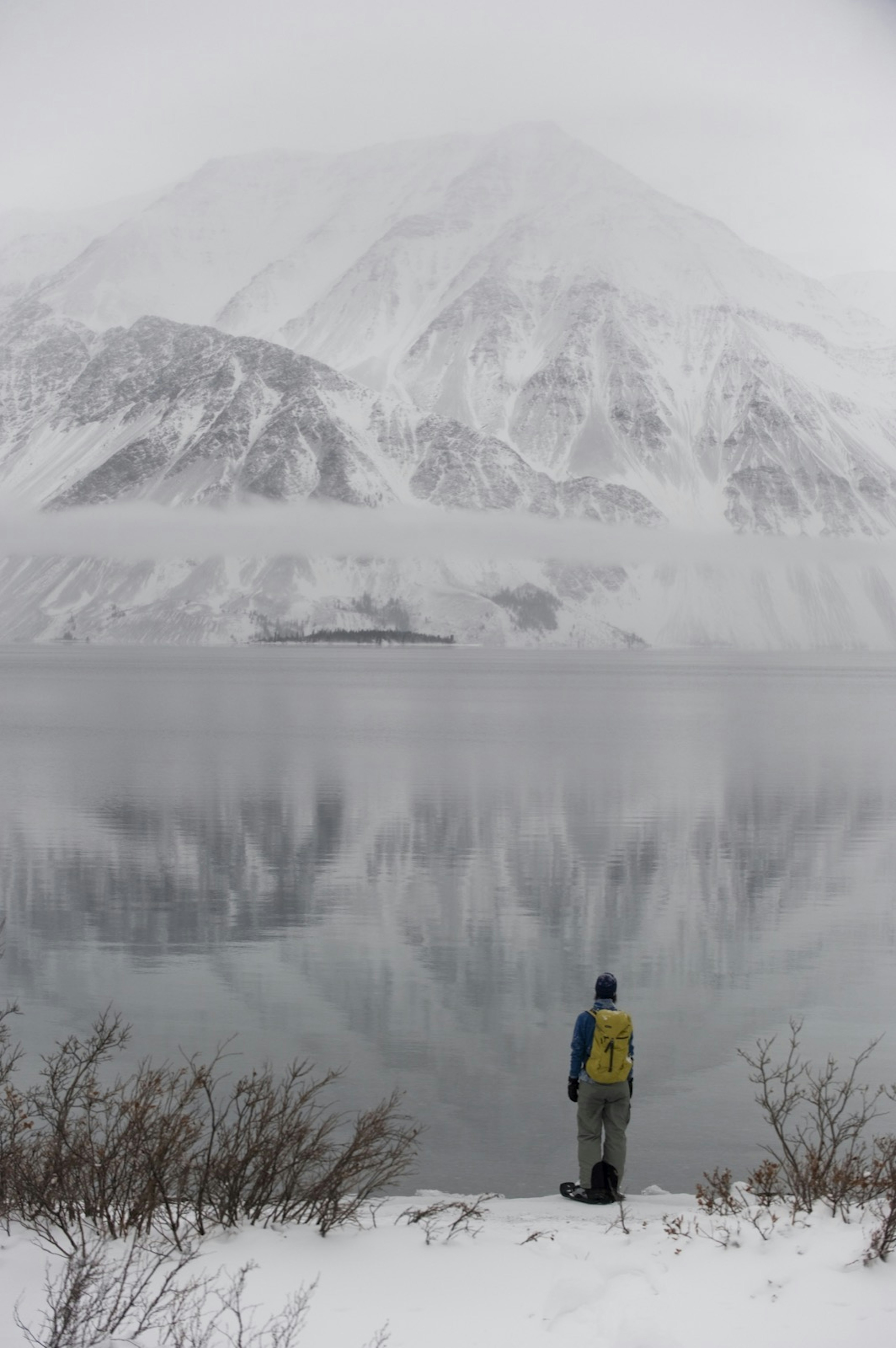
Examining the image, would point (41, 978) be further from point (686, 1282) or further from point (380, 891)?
point (686, 1282)

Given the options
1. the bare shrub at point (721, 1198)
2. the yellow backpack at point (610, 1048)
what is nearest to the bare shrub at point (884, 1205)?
the bare shrub at point (721, 1198)

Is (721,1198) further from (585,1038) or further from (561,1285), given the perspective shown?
(561,1285)

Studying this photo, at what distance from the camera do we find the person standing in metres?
12.1

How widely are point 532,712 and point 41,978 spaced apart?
263 ft

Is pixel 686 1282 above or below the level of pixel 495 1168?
above

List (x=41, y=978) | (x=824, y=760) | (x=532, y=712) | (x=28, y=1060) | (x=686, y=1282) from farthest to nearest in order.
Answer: (x=532, y=712) → (x=824, y=760) → (x=41, y=978) → (x=28, y=1060) → (x=686, y=1282)

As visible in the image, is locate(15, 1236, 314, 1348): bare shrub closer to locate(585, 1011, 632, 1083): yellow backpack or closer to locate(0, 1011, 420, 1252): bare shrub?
locate(0, 1011, 420, 1252): bare shrub

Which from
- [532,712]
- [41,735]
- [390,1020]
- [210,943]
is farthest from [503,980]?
[532,712]

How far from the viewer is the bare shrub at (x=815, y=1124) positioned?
10570 mm

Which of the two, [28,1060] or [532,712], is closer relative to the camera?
[28,1060]

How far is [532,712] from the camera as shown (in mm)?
100312

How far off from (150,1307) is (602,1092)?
228 inches

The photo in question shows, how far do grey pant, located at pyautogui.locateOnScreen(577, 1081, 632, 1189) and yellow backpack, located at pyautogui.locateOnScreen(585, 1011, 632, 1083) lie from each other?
0.10 metres

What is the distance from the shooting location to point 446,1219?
11055 millimetres
